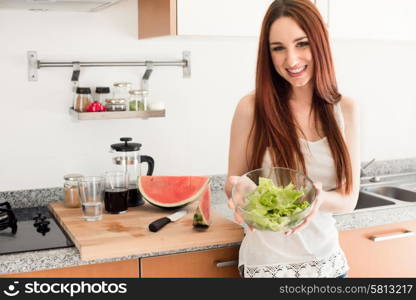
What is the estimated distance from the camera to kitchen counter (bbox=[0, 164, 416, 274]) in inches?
77.2

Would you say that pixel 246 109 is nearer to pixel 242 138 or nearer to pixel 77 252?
pixel 242 138

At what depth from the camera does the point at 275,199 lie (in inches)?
69.1

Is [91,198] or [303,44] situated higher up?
[303,44]

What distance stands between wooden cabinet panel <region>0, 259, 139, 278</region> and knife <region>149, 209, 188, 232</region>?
136 mm

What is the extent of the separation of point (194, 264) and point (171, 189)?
44 cm

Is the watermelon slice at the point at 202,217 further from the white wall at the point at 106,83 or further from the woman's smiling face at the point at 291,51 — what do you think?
the white wall at the point at 106,83

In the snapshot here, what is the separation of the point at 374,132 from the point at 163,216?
1.46 metres

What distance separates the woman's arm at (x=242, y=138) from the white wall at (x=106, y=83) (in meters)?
0.76

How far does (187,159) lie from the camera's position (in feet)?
9.67

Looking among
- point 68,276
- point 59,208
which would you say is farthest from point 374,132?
point 68,276

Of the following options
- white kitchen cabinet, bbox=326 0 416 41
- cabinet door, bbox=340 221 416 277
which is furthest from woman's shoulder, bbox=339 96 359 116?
white kitchen cabinet, bbox=326 0 416 41

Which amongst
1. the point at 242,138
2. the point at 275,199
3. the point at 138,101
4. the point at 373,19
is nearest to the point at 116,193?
the point at 138,101

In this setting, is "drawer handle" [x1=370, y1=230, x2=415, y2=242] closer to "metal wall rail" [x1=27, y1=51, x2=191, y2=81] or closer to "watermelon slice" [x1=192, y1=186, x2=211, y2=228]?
"watermelon slice" [x1=192, y1=186, x2=211, y2=228]

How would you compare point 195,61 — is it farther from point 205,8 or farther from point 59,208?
point 59,208
